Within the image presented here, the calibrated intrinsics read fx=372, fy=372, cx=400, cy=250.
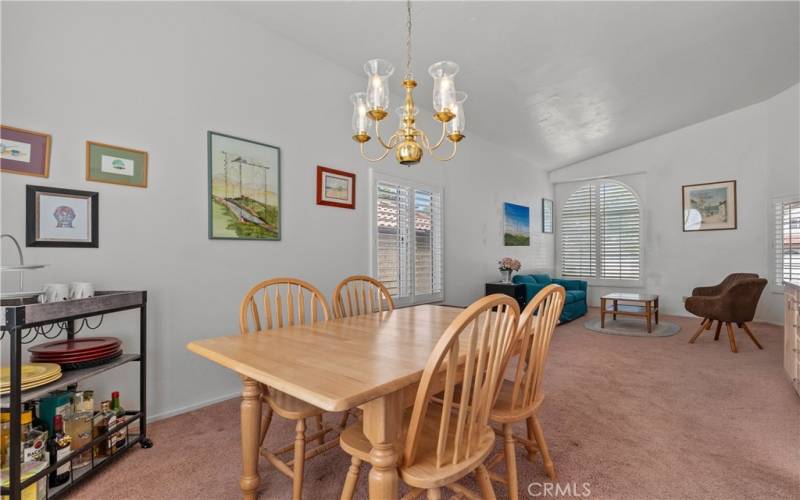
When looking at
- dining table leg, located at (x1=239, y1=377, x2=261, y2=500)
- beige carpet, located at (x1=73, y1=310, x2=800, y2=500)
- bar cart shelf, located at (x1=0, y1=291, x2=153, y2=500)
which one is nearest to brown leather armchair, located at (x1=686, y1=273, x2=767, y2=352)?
beige carpet, located at (x1=73, y1=310, x2=800, y2=500)

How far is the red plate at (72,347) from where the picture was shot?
1675mm

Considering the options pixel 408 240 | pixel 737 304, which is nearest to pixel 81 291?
pixel 408 240

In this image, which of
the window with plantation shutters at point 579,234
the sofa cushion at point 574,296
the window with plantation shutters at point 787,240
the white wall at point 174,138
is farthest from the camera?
the window with plantation shutters at point 579,234

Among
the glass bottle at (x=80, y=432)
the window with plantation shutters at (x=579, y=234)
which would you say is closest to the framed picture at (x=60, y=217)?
the glass bottle at (x=80, y=432)

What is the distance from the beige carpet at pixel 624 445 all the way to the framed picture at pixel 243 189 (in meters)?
1.24

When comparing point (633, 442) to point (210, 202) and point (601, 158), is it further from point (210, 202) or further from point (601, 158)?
point (601, 158)

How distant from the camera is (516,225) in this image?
237 inches

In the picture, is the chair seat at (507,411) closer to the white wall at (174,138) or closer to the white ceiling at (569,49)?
the white wall at (174,138)

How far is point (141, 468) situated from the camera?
70.7 inches

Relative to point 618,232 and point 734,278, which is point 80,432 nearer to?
point 734,278

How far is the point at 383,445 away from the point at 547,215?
667 centimetres

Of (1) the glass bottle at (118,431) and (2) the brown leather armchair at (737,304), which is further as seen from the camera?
(2) the brown leather armchair at (737,304)

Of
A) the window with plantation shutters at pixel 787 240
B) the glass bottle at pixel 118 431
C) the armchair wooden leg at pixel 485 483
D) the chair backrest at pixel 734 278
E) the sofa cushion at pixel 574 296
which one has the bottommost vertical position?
the glass bottle at pixel 118 431

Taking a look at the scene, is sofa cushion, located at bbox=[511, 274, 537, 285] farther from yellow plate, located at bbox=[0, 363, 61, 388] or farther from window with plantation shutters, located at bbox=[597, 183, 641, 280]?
yellow plate, located at bbox=[0, 363, 61, 388]
